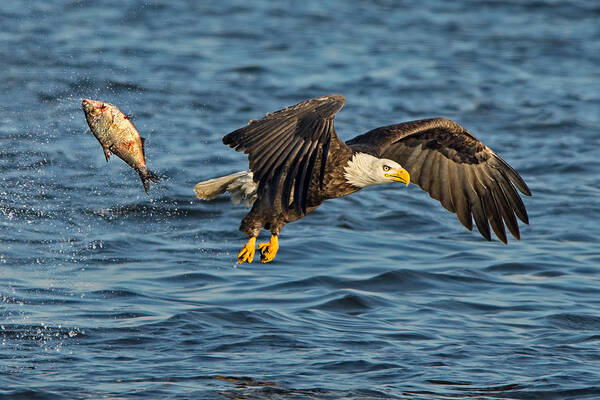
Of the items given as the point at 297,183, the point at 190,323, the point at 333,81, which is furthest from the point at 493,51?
the point at 297,183

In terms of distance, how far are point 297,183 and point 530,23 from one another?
14372 millimetres

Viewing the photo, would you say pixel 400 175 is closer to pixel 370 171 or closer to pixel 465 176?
pixel 370 171

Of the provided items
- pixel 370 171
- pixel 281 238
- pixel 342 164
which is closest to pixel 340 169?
pixel 342 164

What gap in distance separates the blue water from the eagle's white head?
1.08 meters

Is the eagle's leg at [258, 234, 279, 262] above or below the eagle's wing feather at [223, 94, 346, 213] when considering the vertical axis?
below

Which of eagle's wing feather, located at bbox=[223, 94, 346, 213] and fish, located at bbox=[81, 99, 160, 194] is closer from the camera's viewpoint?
eagle's wing feather, located at bbox=[223, 94, 346, 213]

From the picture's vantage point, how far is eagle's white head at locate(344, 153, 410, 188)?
6.46 meters

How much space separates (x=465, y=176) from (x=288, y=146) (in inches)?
93.4

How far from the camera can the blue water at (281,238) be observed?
634cm

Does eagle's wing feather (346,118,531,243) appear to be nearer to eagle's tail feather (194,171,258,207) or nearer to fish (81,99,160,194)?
eagle's tail feather (194,171,258,207)

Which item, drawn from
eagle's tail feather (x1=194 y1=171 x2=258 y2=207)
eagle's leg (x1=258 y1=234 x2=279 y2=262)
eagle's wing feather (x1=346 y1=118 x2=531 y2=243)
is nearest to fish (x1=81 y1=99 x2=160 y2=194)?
eagle's tail feather (x1=194 y1=171 x2=258 y2=207)

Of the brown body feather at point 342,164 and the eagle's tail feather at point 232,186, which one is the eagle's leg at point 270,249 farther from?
the eagle's tail feather at point 232,186

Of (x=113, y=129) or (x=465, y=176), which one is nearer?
(x=113, y=129)

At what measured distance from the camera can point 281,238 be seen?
9.20 m
